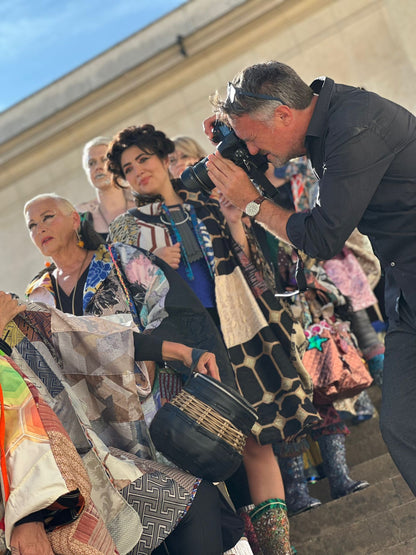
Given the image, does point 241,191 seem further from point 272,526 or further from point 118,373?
point 272,526

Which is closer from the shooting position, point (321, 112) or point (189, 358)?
point (321, 112)

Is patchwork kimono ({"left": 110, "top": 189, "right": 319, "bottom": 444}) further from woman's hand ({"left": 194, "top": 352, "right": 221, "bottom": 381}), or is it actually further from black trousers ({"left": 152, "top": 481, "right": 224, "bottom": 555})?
black trousers ({"left": 152, "top": 481, "right": 224, "bottom": 555})

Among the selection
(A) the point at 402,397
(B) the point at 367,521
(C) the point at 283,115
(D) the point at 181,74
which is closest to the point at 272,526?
(B) the point at 367,521

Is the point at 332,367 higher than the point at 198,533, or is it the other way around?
the point at 198,533

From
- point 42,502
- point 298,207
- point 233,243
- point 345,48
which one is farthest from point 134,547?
point 345,48

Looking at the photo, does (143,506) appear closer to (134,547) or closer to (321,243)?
(134,547)

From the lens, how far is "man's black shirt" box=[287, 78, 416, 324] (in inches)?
114

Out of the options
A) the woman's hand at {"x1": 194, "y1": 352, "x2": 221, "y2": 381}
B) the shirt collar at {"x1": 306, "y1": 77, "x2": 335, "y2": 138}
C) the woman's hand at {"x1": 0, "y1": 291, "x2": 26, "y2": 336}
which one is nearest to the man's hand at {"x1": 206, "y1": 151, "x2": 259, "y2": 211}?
the shirt collar at {"x1": 306, "y1": 77, "x2": 335, "y2": 138}

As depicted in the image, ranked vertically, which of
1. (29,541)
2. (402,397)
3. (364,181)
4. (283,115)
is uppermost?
(283,115)

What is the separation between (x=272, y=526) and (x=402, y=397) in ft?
3.81

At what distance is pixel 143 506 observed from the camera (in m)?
3.00

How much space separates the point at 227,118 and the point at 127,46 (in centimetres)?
722

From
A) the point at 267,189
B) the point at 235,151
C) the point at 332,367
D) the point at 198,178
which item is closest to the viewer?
the point at 235,151

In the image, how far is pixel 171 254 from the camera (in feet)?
14.4
